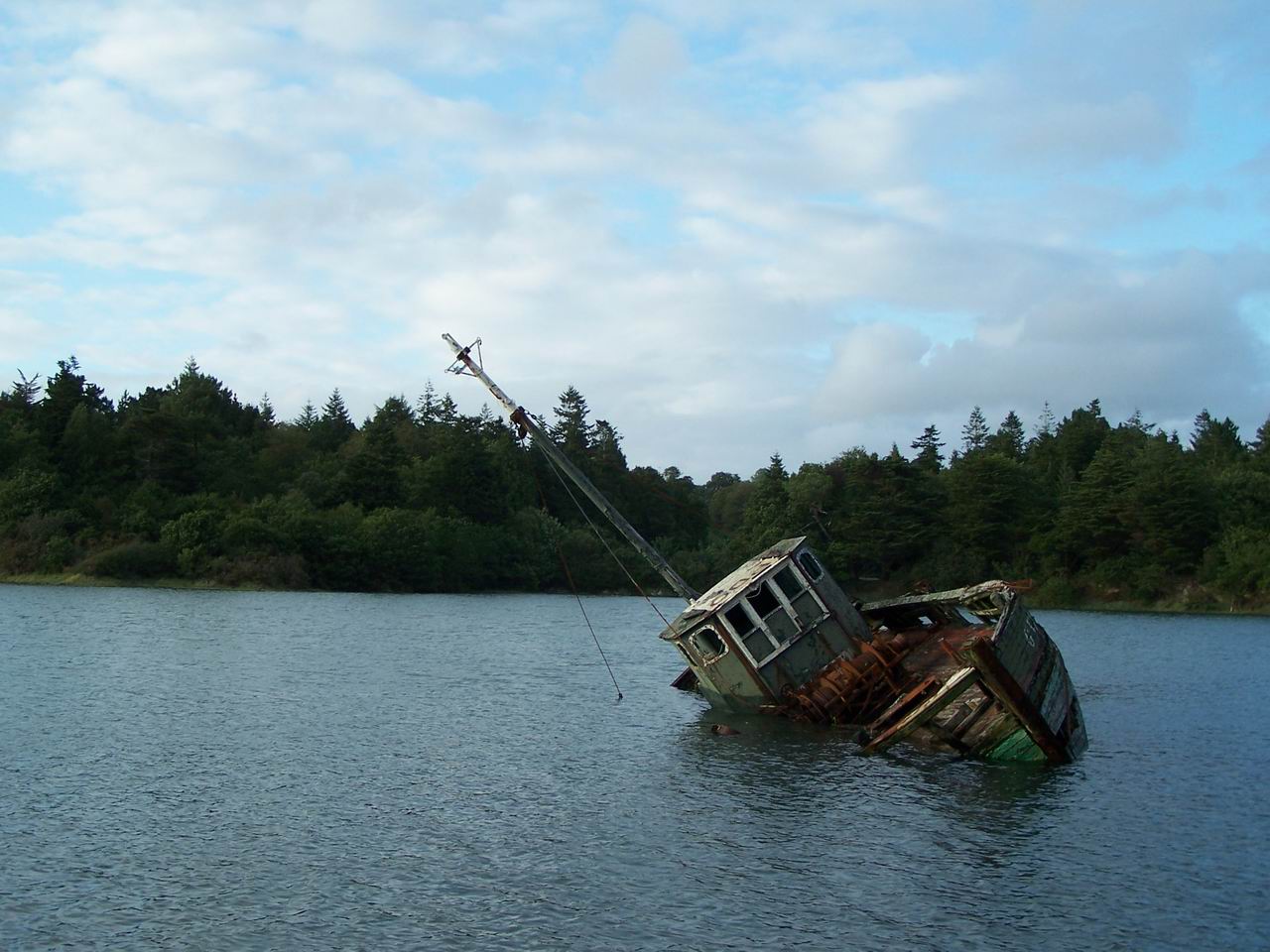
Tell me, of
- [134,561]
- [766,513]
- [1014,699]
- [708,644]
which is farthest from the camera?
[766,513]

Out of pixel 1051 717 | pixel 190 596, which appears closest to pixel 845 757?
pixel 1051 717

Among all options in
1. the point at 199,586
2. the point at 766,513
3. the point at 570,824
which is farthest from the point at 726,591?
the point at 766,513

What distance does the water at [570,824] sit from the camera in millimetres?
17531

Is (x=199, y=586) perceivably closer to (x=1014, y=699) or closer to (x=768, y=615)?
(x=768, y=615)

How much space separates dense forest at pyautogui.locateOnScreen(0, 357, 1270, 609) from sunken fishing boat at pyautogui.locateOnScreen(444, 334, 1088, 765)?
191 ft

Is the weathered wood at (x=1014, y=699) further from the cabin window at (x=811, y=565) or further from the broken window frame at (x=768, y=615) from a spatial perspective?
the cabin window at (x=811, y=565)

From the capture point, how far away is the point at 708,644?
3481 centimetres

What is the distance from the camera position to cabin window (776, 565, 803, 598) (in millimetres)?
34406

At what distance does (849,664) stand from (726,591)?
4247 mm

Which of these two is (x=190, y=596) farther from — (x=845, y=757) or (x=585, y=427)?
(x=585, y=427)

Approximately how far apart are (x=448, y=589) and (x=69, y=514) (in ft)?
124

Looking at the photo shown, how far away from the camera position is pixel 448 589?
12288cm

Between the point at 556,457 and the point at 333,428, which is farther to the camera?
the point at 333,428

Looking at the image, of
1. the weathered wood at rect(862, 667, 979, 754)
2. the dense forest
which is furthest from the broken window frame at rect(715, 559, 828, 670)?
the dense forest
